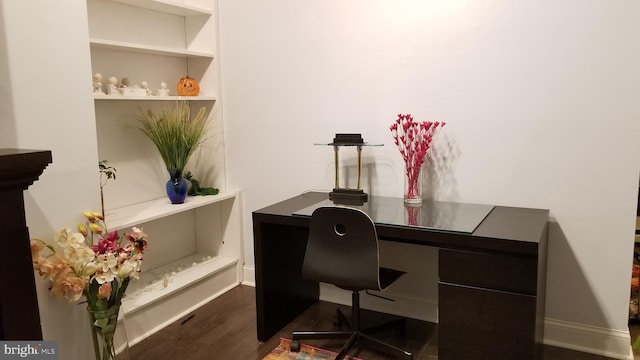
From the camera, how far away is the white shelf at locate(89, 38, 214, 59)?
2.46 metres

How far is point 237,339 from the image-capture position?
8.44 ft

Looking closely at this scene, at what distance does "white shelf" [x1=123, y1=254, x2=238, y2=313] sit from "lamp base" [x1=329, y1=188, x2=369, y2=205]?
0.99 metres

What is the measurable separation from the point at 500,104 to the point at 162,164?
2104 millimetres

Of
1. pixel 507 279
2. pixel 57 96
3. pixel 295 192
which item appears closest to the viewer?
pixel 507 279

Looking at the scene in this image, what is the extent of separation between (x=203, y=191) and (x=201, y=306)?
0.74 metres

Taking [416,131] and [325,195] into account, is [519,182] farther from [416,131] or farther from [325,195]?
[325,195]

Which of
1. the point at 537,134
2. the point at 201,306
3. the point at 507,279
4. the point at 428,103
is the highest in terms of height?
the point at 428,103

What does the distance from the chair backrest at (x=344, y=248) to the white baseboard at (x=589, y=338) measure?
1.06m

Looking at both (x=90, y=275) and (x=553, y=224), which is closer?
(x=90, y=275)

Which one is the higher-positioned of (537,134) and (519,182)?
(537,134)

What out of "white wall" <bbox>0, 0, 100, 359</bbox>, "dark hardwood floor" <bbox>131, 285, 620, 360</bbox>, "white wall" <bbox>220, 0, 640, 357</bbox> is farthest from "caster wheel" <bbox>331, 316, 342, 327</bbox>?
"white wall" <bbox>0, 0, 100, 359</bbox>

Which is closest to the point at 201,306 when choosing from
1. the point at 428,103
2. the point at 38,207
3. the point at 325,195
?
the point at 325,195

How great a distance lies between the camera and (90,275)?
6.47 feet

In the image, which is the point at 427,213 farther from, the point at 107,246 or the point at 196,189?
the point at 196,189
